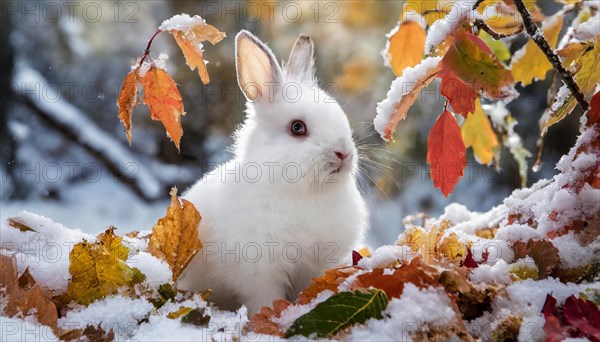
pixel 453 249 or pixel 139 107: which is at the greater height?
pixel 139 107

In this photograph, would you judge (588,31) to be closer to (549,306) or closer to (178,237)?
(549,306)

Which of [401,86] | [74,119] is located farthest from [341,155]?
[74,119]

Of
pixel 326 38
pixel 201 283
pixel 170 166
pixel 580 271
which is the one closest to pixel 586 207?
pixel 580 271

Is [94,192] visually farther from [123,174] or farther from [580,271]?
[580,271]

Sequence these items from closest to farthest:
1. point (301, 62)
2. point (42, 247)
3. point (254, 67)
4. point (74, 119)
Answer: point (42, 247) → point (254, 67) → point (301, 62) → point (74, 119)

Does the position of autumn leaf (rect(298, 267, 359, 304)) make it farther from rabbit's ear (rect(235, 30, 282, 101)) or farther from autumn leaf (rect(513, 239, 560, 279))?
rabbit's ear (rect(235, 30, 282, 101))

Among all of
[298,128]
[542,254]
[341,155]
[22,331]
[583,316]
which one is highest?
[298,128]
